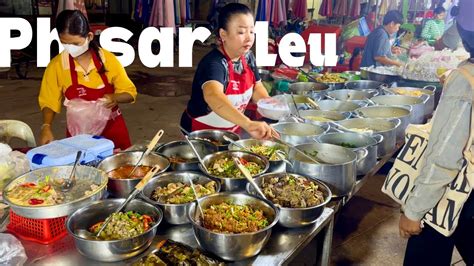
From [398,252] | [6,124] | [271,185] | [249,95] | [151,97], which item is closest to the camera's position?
[271,185]

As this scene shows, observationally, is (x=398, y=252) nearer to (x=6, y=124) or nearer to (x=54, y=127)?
(x=6, y=124)

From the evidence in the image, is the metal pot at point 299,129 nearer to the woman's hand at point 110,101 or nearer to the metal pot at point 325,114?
the metal pot at point 325,114

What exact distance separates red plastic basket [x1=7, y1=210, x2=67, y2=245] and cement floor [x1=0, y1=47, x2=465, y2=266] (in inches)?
78.4

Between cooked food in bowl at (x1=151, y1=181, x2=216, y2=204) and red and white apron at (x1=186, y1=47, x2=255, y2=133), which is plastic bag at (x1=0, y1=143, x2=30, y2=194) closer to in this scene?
cooked food in bowl at (x1=151, y1=181, x2=216, y2=204)

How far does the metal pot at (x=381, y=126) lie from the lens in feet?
8.84

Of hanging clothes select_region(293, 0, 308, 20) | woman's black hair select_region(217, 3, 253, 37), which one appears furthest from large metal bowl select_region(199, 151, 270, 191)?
hanging clothes select_region(293, 0, 308, 20)

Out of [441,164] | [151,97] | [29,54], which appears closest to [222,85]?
[441,164]

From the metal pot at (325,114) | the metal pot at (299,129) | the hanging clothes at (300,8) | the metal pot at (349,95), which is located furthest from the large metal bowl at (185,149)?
the hanging clothes at (300,8)

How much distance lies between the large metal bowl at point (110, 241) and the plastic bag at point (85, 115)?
130cm

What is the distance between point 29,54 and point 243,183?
35.2 ft

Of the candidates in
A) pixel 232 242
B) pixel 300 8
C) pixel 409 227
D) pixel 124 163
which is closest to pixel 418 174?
pixel 409 227

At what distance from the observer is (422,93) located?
3.87m

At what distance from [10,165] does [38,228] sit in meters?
0.53

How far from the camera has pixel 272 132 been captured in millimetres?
2482
